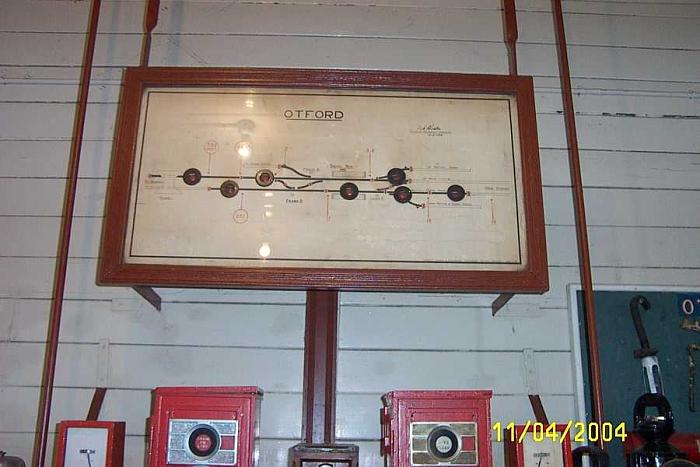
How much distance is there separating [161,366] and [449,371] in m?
0.65

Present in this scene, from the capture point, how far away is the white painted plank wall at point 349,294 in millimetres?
1422

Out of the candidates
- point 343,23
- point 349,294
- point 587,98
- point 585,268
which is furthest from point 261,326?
point 587,98

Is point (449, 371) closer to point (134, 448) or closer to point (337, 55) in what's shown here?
point (134, 448)

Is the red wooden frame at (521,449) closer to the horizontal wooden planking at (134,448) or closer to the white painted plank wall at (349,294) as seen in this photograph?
the white painted plank wall at (349,294)

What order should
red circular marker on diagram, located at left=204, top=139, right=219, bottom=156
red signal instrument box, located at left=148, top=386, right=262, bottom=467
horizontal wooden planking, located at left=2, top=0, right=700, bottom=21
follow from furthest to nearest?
horizontal wooden planking, located at left=2, top=0, right=700, bottom=21
red circular marker on diagram, located at left=204, top=139, right=219, bottom=156
red signal instrument box, located at left=148, top=386, right=262, bottom=467

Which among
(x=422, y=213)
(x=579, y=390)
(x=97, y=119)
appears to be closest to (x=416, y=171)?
(x=422, y=213)

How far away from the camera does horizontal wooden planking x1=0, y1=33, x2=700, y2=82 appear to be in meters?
1.65

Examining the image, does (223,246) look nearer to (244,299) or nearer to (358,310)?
(244,299)

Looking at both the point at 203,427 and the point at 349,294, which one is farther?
the point at 349,294

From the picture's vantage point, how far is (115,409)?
4.59 ft

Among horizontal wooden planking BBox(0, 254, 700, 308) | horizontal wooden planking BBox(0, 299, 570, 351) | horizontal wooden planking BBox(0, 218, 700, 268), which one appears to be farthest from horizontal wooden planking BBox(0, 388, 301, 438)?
horizontal wooden planking BBox(0, 218, 700, 268)

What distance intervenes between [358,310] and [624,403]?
624 mm

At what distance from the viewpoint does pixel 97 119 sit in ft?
5.25
